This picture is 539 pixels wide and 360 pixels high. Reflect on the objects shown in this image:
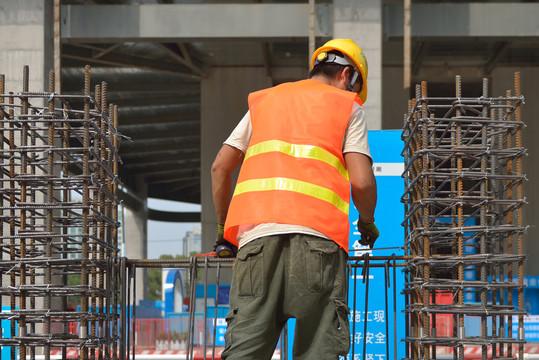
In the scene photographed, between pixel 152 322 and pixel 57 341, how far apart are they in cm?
1703

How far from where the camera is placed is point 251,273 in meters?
3.84

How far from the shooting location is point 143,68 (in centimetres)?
2311

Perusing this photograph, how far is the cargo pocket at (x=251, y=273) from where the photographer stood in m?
3.82

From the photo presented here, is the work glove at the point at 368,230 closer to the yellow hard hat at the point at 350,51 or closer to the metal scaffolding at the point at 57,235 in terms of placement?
the yellow hard hat at the point at 350,51

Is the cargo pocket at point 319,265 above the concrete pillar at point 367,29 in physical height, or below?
below

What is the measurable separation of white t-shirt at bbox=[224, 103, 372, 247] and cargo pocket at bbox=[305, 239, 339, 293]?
0.07 metres

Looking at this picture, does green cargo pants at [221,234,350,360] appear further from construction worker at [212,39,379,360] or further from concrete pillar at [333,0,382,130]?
concrete pillar at [333,0,382,130]

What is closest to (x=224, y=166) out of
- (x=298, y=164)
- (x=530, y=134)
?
(x=298, y=164)

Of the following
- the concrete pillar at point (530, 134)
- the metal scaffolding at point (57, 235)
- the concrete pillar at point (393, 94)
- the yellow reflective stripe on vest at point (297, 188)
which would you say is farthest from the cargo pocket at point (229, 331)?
the concrete pillar at point (530, 134)

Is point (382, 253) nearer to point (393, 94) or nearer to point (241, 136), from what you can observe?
point (241, 136)

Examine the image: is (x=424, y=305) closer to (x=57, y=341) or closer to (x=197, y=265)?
(x=197, y=265)

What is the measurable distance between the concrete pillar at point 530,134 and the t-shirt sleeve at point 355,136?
21268mm

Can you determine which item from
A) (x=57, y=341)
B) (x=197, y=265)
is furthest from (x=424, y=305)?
(x=57, y=341)

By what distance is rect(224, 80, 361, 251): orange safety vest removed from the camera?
3.90 meters
